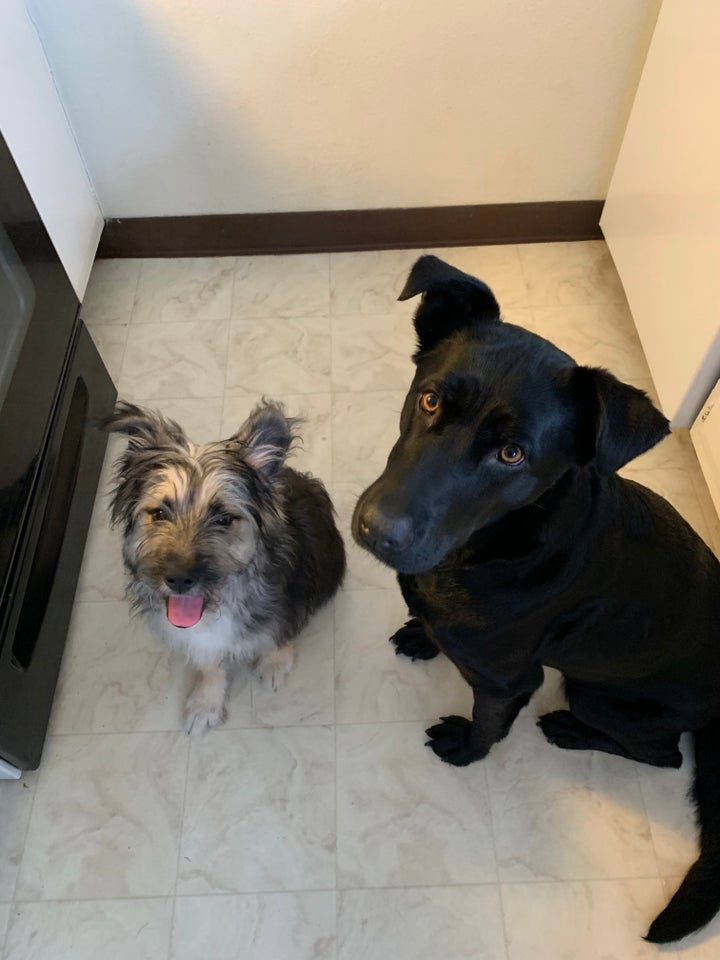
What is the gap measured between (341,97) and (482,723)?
7.21 ft

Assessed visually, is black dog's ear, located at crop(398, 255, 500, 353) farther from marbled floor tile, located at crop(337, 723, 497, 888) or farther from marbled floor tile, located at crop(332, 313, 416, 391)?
marbled floor tile, located at crop(332, 313, 416, 391)

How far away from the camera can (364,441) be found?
9.27 feet

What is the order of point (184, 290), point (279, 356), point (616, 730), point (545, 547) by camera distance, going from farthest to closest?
point (184, 290) < point (279, 356) < point (616, 730) < point (545, 547)

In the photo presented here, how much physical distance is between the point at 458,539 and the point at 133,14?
2.19 metres

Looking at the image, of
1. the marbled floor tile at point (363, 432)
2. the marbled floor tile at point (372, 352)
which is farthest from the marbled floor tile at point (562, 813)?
the marbled floor tile at point (372, 352)

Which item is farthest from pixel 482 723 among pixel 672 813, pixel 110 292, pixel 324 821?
pixel 110 292

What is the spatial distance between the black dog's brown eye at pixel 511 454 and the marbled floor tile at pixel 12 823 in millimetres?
1725

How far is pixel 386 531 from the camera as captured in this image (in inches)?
53.2

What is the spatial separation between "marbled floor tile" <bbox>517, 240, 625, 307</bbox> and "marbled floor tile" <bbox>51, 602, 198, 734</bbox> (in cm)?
199

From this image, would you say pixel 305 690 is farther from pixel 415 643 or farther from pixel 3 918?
pixel 3 918

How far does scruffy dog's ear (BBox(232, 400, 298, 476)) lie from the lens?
5.98 feet

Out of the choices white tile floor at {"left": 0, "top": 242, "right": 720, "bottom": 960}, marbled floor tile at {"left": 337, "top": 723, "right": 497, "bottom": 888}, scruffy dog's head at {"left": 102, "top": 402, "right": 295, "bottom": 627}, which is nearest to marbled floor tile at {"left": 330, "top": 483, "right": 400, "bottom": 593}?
white tile floor at {"left": 0, "top": 242, "right": 720, "bottom": 960}

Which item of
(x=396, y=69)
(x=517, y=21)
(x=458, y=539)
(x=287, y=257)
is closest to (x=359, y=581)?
(x=458, y=539)

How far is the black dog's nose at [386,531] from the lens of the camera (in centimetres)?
135
